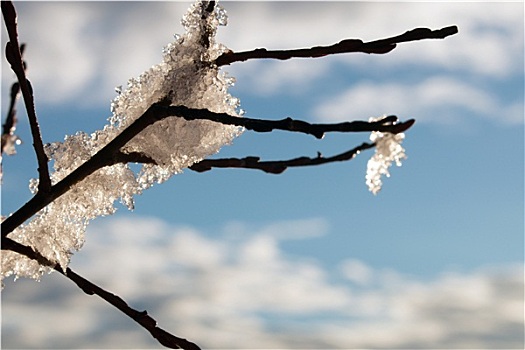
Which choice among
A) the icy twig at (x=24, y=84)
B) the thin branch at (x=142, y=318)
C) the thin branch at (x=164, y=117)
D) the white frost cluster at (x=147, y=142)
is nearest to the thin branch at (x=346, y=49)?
the white frost cluster at (x=147, y=142)

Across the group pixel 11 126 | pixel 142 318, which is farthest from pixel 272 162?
pixel 11 126

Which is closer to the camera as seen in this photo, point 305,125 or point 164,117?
point 305,125

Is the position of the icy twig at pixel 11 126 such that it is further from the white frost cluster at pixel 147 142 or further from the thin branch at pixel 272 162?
the thin branch at pixel 272 162

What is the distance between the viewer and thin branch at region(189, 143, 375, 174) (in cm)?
89

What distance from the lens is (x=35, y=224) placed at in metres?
1.27

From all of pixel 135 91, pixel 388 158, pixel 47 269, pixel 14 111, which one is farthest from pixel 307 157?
pixel 14 111

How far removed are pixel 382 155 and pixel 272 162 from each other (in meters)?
0.18

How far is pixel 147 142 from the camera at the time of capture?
1135 mm

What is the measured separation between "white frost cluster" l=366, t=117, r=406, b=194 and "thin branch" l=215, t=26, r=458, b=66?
156 millimetres

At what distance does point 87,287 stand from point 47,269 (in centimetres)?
12

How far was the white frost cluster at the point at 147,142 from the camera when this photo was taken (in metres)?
1.13

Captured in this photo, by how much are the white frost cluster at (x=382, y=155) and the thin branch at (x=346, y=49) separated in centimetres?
16

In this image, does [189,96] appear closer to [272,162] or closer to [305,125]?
[272,162]

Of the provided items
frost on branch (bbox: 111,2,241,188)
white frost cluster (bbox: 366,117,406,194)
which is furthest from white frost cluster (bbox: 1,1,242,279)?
white frost cluster (bbox: 366,117,406,194)
